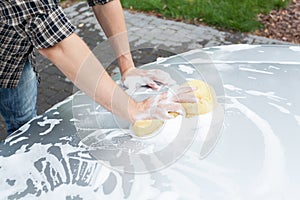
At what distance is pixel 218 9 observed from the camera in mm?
4707

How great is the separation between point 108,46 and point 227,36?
261 centimetres

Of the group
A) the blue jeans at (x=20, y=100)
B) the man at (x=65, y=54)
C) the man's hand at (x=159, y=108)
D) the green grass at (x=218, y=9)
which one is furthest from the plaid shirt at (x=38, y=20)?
the green grass at (x=218, y=9)

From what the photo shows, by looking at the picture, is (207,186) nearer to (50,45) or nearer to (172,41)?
(50,45)

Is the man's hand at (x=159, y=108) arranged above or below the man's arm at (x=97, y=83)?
below

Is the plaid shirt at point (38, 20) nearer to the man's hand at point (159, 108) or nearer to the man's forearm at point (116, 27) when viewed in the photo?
the man's hand at point (159, 108)

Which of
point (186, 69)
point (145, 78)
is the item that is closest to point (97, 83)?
point (145, 78)

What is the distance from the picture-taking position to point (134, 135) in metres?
1.52

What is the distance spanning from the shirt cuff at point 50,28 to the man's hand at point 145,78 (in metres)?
0.47

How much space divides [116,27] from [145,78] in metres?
0.29

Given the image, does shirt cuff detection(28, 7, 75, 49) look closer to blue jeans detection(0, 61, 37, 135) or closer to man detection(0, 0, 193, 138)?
man detection(0, 0, 193, 138)

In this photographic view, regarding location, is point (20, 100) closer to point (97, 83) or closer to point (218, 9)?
point (97, 83)

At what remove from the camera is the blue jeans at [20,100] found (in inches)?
80.0

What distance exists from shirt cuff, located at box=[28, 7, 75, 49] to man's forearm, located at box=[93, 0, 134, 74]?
53 cm

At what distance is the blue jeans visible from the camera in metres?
2.03
